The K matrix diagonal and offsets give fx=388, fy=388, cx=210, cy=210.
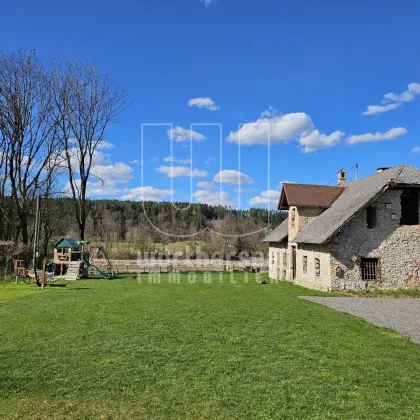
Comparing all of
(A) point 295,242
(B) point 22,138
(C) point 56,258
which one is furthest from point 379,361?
(B) point 22,138

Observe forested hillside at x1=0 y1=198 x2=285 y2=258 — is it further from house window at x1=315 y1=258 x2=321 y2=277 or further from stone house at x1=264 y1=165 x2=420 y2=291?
stone house at x1=264 y1=165 x2=420 y2=291

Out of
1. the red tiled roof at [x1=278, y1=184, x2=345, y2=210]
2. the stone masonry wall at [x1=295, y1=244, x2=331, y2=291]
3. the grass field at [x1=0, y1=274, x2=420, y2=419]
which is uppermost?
the red tiled roof at [x1=278, y1=184, x2=345, y2=210]

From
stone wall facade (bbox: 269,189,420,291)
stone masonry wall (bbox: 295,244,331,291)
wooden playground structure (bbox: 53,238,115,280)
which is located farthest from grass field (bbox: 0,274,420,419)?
wooden playground structure (bbox: 53,238,115,280)

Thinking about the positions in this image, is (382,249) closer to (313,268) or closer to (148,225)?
(313,268)

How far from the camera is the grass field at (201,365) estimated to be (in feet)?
20.1

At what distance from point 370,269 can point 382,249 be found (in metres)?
1.28

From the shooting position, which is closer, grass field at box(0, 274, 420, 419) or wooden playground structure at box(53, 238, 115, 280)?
grass field at box(0, 274, 420, 419)

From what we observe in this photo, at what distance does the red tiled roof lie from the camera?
89.0 ft

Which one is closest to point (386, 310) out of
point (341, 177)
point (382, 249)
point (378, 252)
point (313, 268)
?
point (378, 252)

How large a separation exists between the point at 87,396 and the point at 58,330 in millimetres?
5099

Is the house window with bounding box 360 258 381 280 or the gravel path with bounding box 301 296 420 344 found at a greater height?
the house window with bounding box 360 258 381 280

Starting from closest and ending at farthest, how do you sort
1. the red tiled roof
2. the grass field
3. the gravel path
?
1. the grass field
2. the gravel path
3. the red tiled roof

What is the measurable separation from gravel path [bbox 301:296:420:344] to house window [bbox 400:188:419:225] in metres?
4.96

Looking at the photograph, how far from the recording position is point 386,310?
611 inches
